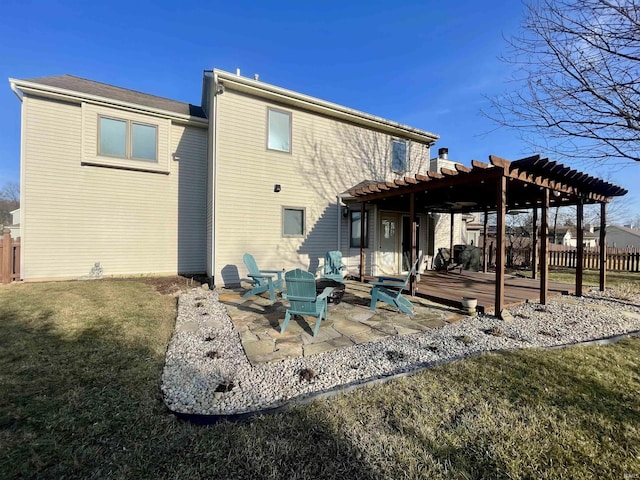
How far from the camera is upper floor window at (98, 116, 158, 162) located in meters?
Answer: 8.23

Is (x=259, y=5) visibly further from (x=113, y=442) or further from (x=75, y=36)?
(x=113, y=442)

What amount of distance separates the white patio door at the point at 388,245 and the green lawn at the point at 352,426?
651 centimetres

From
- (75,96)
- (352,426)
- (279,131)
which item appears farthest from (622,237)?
(75,96)

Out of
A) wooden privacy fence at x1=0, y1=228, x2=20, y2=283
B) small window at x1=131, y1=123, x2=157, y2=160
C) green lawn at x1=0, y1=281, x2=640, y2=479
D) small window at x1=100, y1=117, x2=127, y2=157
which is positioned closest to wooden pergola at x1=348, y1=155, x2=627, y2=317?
green lawn at x1=0, y1=281, x2=640, y2=479

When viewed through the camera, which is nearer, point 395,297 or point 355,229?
point 395,297

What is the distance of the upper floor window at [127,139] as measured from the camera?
823cm

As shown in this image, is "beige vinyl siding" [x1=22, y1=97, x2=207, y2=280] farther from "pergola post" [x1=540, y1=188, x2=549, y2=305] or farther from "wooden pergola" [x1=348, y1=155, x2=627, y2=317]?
"pergola post" [x1=540, y1=188, x2=549, y2=305]

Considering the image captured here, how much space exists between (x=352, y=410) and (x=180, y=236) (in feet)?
28.7

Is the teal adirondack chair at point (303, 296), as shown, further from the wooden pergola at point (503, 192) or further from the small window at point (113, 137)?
the small window at point (113, 137)

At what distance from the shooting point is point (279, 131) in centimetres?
849

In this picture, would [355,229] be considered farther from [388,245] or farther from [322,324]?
[322,324]

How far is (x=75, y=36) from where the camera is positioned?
8859mm

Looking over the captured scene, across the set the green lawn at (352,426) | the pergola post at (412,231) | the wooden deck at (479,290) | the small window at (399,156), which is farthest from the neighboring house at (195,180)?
the green lawn at (352,426)

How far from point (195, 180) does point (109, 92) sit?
3640mm
